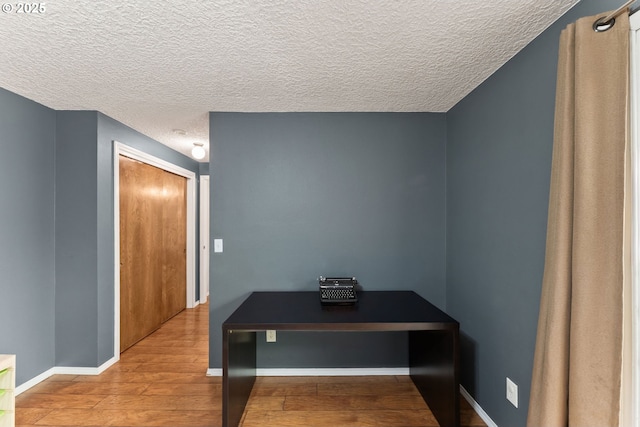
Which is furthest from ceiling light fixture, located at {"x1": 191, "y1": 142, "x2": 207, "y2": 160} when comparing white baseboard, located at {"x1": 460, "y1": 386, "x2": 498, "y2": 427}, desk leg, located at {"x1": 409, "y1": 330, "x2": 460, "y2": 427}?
white baseboard, located at {"x1": 460, "y1": 386, "x2": 498, "y2": 427}

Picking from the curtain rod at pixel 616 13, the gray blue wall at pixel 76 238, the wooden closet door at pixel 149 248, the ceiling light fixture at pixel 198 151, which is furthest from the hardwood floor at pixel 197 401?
the curtain rod at pixel 616 13

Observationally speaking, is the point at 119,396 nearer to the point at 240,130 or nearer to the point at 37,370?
the point at 37,370

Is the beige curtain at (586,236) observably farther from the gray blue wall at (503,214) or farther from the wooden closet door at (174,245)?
the wooden closet door at (174,245)

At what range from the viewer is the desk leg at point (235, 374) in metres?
1.80

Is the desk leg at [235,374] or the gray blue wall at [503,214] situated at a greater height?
the gray blue wall at [503,214]

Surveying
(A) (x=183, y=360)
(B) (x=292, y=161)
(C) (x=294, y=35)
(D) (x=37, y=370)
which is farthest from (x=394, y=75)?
(D) (x=37, y=370)

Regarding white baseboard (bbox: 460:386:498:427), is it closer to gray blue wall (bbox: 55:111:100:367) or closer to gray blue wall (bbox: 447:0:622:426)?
gray blue wall (bbox: 447:0:622:426)

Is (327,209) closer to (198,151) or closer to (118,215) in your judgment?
(198,151)

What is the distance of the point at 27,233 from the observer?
2426mm

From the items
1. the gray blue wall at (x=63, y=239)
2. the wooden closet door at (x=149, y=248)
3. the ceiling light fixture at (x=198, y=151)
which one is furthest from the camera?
the ceiling light fixture at (x=198, y=151)

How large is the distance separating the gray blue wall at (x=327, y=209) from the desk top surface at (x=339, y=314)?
0.86ft

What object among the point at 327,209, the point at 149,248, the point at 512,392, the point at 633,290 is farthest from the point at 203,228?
the point at 633,290

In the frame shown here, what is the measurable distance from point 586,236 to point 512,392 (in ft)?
3.65

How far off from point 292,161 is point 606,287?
83.5 inches
